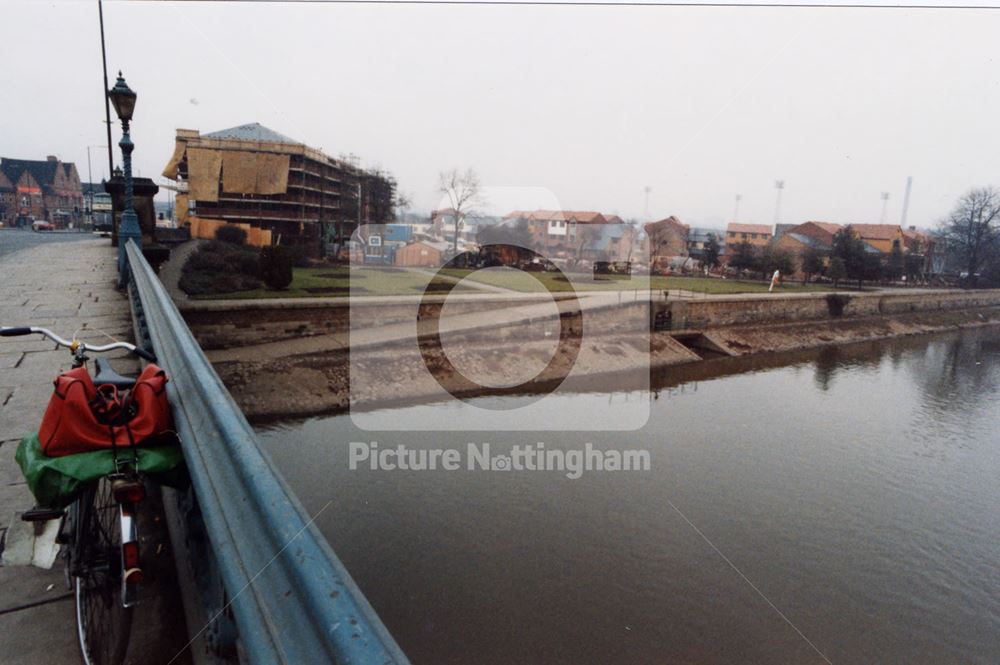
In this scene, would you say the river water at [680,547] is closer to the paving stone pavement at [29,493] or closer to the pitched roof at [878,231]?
the paving stone pavement at [29,493]

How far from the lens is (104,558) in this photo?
6.19ft

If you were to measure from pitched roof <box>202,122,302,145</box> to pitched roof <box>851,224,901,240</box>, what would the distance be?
→ 47518 mm

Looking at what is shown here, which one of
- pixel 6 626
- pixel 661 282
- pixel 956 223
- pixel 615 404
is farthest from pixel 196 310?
pixel 956 223

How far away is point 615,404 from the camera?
654 inches

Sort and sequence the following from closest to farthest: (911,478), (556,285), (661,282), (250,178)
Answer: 1. (911,478)
2. (556,285)
3. (661,282)
4. (250,178)

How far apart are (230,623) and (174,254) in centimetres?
2606

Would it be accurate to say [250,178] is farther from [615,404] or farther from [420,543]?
[420,543]

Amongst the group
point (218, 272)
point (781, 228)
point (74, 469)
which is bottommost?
point (218, 272)

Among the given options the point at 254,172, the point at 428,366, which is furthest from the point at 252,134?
the point at 428,366

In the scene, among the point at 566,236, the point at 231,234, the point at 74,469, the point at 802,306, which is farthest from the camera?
the point at 566,236

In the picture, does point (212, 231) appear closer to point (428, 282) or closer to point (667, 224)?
point (428, 282)

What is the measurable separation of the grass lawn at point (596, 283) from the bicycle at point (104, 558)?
2206 centimetres

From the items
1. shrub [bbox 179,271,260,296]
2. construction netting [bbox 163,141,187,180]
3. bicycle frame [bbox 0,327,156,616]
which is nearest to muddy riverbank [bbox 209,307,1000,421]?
shrub [bbox 179,271,260,296]

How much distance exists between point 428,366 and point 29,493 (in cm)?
1417
